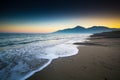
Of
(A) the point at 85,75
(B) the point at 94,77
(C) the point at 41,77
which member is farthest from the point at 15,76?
(B) the point at 94,77

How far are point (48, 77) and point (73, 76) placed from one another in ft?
3.14

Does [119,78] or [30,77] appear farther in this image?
[30,77]

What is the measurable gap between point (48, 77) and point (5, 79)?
160 centimetres

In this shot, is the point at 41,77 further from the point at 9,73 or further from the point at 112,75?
the point at 112,75

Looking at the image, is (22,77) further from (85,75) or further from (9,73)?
(85,75)

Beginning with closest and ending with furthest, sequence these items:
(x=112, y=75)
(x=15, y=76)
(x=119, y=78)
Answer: (x=119, y=78) < (x=112, y=75) < (x=15, y=76)

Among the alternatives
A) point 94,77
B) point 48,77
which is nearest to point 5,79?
point 48,77

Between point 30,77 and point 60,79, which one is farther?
point 30,77

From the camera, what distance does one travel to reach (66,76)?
4207mm

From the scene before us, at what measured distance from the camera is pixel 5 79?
13.6 ft

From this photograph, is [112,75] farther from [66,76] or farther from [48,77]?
[48,77]

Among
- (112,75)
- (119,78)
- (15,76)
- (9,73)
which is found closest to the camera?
(119,78)

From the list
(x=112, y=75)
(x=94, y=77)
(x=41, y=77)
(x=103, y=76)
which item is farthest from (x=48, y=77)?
(x=112, y=75)

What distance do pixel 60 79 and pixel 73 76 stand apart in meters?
0.54
